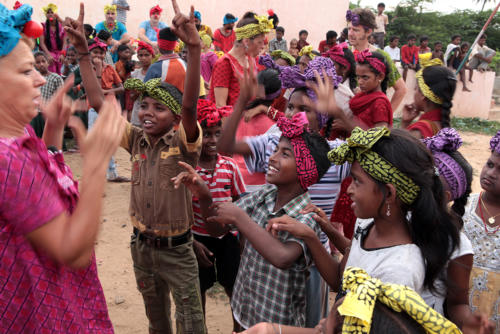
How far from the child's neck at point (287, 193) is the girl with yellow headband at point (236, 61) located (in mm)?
Result: 2354

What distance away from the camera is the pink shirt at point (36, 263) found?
4.11ft

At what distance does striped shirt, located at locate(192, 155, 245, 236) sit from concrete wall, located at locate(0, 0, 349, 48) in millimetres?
10190

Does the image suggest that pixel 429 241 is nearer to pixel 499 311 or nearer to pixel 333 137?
pixel 499 311

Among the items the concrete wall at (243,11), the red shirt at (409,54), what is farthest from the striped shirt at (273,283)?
the red shirt at (409,54)

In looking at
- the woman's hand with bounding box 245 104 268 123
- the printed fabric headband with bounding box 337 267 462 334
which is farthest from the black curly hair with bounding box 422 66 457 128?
the printed fabric headband with bounding box 337 267 462 334

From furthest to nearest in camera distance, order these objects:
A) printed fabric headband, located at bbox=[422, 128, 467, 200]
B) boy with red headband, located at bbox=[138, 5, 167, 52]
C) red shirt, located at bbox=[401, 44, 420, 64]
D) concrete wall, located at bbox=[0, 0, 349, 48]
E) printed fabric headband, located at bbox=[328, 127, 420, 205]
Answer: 1. red shirt, located at bbox=[401, 44, 420, 64]
2. concrete wall, located at bbox=[0, 0, 349, 48]
3. boy with red headband, located at bbox=[138, 5, 167, 52]
4. printed fabric headband, located at bbox=[422, 128, 467, 200]
5. printed fabric headband, located at bbox=[328, 127, 420, 205]

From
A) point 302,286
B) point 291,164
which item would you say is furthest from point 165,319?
point 291,164

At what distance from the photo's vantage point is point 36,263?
1440mm

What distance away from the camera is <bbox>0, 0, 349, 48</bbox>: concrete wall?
11703 millimetres

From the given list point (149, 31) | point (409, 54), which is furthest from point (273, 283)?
point (409, 54)

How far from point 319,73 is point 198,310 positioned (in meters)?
1.92

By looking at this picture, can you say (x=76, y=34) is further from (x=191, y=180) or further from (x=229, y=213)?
(x=229, y=213)

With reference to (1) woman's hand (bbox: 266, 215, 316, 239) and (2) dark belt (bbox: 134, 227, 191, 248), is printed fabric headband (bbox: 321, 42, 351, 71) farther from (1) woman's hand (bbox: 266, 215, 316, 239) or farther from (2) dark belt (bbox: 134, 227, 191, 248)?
(1) woman's hand (bbox: 266, 215, 316, 239)

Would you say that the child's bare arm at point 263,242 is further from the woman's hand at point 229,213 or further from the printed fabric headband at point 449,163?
the printed fabric headband at point 449,163
